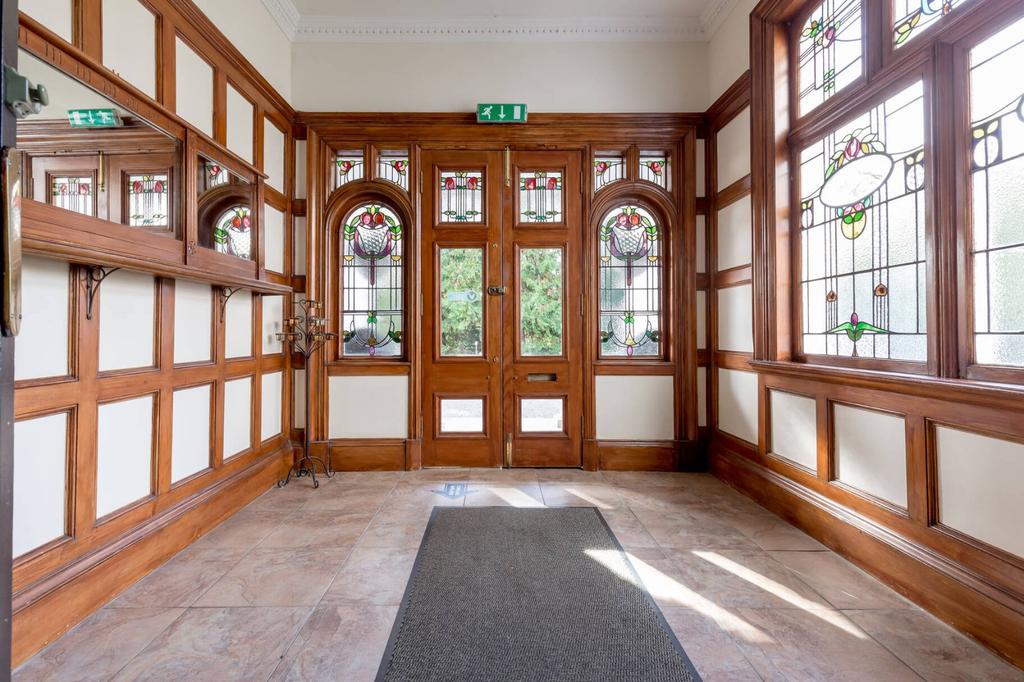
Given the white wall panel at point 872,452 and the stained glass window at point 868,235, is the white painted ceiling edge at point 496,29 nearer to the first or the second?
the stained glass window at point 868,235

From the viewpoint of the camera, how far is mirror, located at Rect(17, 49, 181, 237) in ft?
5.42

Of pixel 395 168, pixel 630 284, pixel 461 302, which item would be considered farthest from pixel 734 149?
pixel 395 168

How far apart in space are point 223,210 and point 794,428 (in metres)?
3.85

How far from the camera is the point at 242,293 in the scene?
3219 mm

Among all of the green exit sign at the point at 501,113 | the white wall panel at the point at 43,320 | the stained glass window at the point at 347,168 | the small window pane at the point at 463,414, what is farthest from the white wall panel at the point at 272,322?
the green exit sign at the point at 501,113

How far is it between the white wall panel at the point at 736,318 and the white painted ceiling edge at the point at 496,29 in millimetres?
2334

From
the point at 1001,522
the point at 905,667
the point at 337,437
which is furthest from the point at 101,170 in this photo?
the point at 1001,522

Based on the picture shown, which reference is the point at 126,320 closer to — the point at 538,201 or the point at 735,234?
the point at 538,201

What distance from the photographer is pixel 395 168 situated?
4035mm

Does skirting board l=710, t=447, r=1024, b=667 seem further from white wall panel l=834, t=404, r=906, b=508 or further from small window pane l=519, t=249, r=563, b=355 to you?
small window pane l=519, t=249, r=563, b=355

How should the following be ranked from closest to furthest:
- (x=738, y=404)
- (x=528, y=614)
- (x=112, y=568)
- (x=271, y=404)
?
(x=528, y=614)
(x=112, y=568)
(x=738, y=404)
(x=271, y=404)

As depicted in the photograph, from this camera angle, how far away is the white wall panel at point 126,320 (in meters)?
2.10

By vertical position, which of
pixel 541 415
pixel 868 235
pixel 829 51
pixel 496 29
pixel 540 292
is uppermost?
pixel 496 29

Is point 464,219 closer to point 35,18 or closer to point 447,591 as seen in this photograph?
point 35,18
